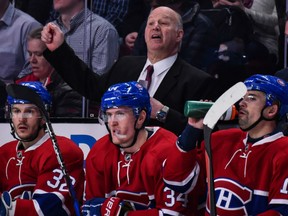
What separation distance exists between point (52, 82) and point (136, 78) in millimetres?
748

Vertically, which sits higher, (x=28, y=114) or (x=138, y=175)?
(x=28, y=114)

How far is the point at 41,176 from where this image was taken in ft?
13.8

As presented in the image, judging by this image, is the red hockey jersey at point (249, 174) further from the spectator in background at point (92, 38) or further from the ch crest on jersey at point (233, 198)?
the spectator in background at point (92, 38)

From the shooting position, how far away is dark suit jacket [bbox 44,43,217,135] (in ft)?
14.7

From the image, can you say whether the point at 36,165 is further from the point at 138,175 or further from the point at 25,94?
the point at 138,175

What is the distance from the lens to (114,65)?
4.72 m

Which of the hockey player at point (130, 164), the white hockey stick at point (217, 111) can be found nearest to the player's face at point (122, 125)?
the hockey player at point (130, 164)

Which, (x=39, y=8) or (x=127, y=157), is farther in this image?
(x=39, y=8)

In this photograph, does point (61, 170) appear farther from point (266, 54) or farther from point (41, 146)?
point (266, 54)

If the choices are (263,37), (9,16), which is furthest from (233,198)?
(9,16)

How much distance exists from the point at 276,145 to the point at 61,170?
3.16 feet

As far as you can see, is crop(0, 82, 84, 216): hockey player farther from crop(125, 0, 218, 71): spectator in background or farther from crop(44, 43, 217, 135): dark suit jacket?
crop(125, 0, 218, 71): spectator in background

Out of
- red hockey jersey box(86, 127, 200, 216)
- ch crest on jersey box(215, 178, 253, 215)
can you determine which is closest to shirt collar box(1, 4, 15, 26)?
red hockey jersey box(86, 127, 200, 216)

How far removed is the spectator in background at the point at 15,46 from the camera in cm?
527
